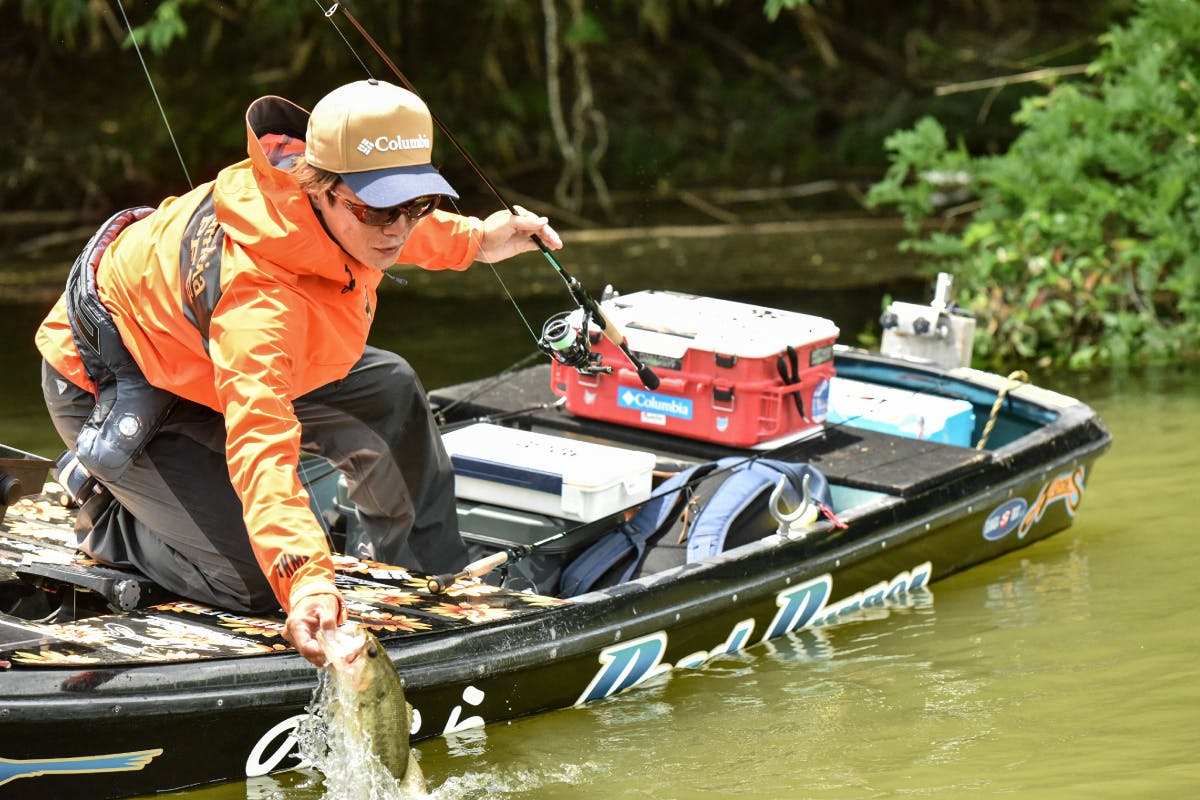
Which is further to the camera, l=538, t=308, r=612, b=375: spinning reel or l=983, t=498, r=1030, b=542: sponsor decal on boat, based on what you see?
l=983, t=498, r=1030, b=542: sponsor decal on boat

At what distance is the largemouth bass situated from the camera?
151 inches

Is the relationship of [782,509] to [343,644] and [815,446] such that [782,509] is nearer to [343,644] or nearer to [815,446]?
[815,446]

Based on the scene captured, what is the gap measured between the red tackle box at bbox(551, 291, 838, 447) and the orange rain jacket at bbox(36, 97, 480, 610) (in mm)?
1915

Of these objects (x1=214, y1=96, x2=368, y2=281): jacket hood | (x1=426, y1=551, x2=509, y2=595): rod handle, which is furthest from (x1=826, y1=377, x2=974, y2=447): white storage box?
(x1=214, y1=96, x2=368, y2=281): jacket hood

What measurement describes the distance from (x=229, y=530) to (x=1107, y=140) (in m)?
6.43

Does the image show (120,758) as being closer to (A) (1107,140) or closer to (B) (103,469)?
(B) (103,469)

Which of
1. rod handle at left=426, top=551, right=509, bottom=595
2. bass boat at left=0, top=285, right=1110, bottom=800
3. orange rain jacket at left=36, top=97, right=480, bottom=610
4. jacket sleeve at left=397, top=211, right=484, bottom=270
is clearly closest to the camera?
orange rain jacket at left=36, top=97, right=480, bottom=610

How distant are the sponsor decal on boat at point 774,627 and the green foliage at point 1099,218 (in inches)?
146

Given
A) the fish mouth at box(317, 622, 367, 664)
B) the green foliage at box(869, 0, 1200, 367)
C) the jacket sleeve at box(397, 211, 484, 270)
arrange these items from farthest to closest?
the green foliage at box(869, 0, 1200, 367)
the jacket sleeve at box(397, 211, 484, 270)
the fish mouth at box(317, 622, 367, 664)

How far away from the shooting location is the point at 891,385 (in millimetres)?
7285

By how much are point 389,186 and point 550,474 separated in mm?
1731

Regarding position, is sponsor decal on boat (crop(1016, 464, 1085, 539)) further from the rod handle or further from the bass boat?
the rod handle

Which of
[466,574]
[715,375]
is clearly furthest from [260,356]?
[715,375]

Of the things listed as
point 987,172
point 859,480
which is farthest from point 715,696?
point 987,172
